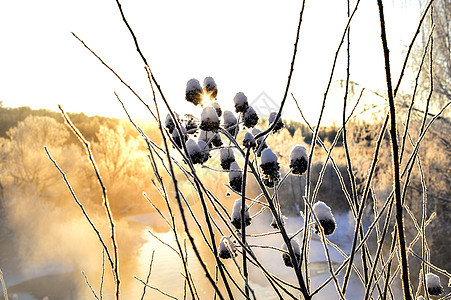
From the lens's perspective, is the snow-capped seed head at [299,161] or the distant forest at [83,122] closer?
the snow-capped seed head at [299,161]

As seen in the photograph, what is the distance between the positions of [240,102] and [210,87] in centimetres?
7

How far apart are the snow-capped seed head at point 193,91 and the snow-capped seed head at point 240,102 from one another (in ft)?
0.25

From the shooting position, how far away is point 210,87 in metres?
0.75

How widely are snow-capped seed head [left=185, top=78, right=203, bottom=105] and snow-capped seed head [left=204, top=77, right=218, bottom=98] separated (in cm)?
3

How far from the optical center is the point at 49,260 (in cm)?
989

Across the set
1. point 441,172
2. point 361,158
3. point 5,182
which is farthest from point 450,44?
point 5,182

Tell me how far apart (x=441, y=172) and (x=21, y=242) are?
1107 cm

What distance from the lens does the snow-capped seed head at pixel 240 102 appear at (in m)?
0.73

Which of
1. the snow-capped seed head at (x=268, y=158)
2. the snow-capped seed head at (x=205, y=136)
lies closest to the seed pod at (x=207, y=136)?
the snow-capped seed head at (x=205, y=136)

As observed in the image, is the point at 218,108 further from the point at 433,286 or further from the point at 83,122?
the point at 83,122

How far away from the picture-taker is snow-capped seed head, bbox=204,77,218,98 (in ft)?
2.44

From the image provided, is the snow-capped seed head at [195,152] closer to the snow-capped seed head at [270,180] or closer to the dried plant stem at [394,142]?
the snow-capped seed head at [270,180]

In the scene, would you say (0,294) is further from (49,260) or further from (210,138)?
(210,138)

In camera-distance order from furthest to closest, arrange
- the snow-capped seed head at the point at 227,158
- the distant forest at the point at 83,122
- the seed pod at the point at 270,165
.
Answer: the distant forest at the point at 83,122, the snow-capped seed head at the point at 227,158, the seed pod at the point at 270,165
